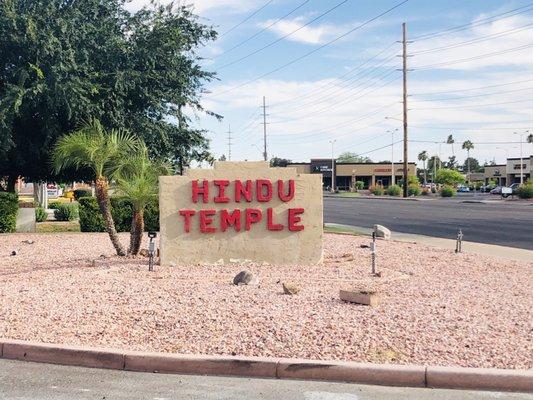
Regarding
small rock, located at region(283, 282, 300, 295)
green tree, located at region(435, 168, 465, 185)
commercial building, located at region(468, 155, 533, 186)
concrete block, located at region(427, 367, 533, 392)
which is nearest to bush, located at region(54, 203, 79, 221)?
small rock, located at region(283, 282, 300, 295)

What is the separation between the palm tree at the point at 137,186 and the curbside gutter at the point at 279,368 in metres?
6.84

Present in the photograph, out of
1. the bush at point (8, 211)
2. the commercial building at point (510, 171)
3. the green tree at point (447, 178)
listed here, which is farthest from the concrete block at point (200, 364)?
the green tree at point (447, 178)

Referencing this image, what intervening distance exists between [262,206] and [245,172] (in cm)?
76

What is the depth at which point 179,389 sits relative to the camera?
6168mm

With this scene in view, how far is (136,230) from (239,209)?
2174mm

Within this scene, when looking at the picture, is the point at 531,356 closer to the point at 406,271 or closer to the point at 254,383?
the point at 254,383

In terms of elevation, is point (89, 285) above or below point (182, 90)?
below

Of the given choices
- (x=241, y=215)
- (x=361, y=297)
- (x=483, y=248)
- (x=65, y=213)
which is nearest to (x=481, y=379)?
(x=361, y=297)

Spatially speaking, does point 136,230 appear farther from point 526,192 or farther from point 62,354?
point 526,192

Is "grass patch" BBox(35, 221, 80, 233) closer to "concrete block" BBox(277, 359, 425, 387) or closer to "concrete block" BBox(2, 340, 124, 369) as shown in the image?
"concrete block" BBox(2, 340, 124, 369)

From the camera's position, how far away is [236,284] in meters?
10.8

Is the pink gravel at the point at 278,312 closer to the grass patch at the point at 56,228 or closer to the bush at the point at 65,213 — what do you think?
the grass patch at the point at 56,228

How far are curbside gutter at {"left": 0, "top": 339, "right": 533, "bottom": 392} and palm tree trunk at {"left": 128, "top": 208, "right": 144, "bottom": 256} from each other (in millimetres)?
6920

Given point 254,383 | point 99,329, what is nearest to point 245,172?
point 99,329
